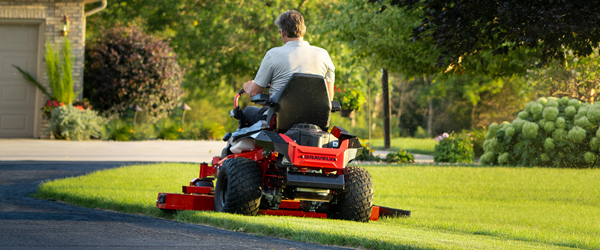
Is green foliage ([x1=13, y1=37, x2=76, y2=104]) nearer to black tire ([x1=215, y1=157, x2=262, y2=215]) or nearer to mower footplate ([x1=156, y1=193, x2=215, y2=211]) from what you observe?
mower footplate ([x1=156, y1=193, x2=215, y2=211])

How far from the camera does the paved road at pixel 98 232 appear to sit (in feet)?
13.8

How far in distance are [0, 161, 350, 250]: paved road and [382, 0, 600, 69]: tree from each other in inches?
146

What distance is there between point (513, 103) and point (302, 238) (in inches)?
1214

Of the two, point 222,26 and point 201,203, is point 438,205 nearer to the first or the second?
point 201,203

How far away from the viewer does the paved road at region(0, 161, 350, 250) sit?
4191mm

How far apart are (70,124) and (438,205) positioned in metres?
10.3

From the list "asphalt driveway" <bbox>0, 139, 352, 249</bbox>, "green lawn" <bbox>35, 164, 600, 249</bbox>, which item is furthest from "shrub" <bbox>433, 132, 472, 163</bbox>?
"asphalt driveway" <bbox>0, 139, 352, 249</bbox>

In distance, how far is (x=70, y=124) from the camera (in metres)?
15.5

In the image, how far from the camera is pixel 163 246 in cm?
414

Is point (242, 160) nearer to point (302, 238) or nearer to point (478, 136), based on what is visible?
point (302, 238)

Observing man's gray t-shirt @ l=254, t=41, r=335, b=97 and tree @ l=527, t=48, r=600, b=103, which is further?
tree @ l=527, t=48, r=600, b=103

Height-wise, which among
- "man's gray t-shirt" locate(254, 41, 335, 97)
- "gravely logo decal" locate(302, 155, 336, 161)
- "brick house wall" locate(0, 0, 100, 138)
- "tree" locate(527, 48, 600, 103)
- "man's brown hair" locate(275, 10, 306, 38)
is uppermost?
"brick house wall" locate(0, 0, 100, 138)

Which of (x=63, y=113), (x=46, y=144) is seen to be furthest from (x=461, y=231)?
(x=63, y=113)

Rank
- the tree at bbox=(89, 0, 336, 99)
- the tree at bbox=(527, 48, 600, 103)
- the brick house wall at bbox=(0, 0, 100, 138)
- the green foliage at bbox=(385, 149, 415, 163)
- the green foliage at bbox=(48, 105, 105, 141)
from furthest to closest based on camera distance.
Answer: the tree at bbox=(89, 0, 336, 99), the brick house wall at bbox=(0, 0, 100, 138), the tree at bbox=(527, 48, 600, 103), the green foliage at bbox=(48, 105, 105, 141), the green foliage at bbox=(385, 149, 415, 163)
